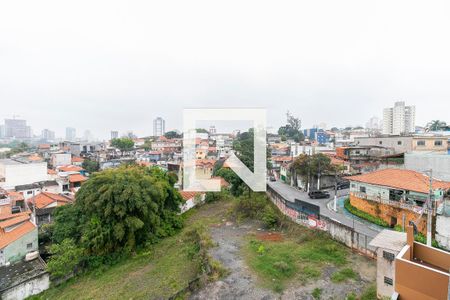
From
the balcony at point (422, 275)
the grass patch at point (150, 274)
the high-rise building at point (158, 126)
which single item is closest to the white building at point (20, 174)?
the grass patch at point (150, 274)

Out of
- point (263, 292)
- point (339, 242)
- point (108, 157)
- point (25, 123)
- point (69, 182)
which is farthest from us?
point (25, 123)

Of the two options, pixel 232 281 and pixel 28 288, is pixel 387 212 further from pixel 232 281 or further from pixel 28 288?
pixel 28 288

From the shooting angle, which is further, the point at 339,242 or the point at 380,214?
the point at 380,214

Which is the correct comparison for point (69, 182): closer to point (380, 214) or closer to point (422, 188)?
point (380, 214)

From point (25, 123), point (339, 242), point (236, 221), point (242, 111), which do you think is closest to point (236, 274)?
point (339, 242)

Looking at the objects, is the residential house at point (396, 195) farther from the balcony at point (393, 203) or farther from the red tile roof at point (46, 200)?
the red tile roof at point (46, 200)

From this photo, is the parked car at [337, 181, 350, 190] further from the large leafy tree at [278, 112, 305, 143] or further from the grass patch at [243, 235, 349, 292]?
the large leafy tree at [278, 112, 305, 143]

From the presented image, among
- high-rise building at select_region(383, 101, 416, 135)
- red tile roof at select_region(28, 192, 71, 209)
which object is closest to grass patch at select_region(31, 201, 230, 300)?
red tile roof at select_region(28, 192, 71, 209)
